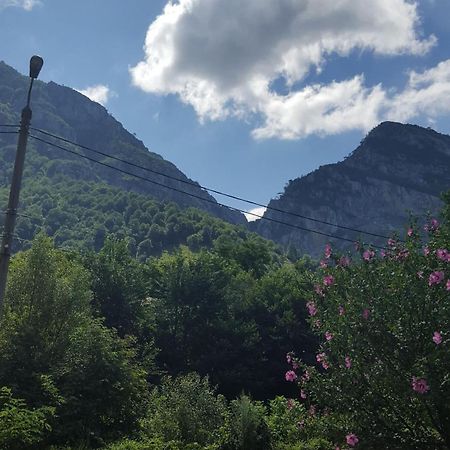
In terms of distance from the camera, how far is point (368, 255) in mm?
9125

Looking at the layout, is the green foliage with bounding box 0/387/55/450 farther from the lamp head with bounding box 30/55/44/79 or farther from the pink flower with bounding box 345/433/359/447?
the lamp head with bounding box 30/55/44/79

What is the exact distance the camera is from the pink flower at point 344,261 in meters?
9.50

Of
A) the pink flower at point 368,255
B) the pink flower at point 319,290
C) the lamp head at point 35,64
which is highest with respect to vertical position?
the lamp head at point 35,64

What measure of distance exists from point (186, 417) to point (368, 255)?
10154 millimetres

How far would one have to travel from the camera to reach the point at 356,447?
823cm

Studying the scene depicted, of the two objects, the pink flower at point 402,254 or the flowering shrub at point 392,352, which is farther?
the pink flower at point 402,254


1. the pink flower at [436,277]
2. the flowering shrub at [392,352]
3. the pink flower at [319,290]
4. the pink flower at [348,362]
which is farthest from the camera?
the pink flower at [319,290]

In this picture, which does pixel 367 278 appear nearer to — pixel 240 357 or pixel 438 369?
pixel 438 369

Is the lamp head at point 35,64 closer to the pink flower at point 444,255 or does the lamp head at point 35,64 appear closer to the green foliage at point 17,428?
the pink flower at point 444,255

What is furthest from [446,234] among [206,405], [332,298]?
[206,405]

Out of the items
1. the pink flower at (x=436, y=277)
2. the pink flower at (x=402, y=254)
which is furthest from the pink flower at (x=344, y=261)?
the pink flower at (x=436, y=277)

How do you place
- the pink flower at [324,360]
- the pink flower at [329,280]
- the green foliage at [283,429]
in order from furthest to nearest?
1. the green foliage at [283,429]
2. the pink flower at [329,280]
3. the pink flower at [324,360]

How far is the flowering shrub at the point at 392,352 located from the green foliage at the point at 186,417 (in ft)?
25.5

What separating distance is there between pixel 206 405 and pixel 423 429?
9864 millimetres
